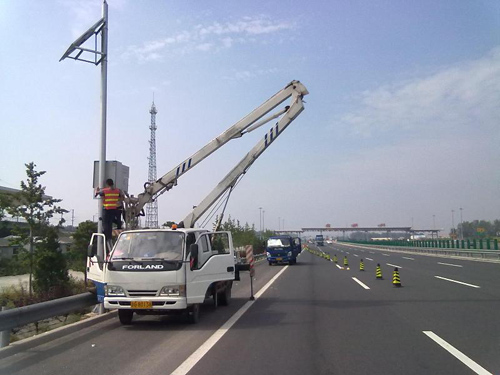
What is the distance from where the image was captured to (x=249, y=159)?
15.3m

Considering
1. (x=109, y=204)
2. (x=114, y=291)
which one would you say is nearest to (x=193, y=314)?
(x=114, y=291)

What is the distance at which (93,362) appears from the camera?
6.87 m

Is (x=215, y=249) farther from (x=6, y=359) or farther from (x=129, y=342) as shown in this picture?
(x=6, y=359)

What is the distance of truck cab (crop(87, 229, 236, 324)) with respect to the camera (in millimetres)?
9477

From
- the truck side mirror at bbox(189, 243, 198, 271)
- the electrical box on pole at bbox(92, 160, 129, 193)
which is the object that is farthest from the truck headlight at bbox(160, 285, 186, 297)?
the electrical box on pole at bbox(92, 160, 129, 193)

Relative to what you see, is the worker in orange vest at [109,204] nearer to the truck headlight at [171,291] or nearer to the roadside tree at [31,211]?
the truck headlight at [171,291]

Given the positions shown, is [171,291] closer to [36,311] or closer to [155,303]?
[155,303]

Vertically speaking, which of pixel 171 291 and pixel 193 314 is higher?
pixel 171 291

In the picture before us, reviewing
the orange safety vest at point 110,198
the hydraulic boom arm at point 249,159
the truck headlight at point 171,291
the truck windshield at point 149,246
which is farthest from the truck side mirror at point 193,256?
the hydraulic boom arm at point 249,159

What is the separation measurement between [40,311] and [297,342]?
5.05m

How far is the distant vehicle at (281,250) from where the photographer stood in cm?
3528

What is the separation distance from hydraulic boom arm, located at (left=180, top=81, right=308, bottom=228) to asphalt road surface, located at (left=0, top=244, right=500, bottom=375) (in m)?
3.12

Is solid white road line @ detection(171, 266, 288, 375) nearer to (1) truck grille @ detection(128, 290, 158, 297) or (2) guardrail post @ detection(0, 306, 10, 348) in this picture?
(1) truck grille @ detection(128, 290, 158, 297)

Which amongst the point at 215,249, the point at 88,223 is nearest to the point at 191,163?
the point at 215,249
